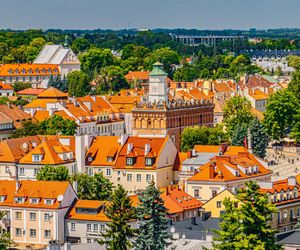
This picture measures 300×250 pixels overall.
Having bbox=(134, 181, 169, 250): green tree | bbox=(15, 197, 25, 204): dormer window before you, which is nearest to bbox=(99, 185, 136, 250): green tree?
bbox=(134, 181, 169, 250): green tree

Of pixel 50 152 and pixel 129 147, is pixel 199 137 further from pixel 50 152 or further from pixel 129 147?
pixel 50 152

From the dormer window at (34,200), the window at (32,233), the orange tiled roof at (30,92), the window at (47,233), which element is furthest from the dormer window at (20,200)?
the orange tiled roof at (30,92)

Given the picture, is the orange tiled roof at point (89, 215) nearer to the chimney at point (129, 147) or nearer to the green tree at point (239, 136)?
the chimney at point (129, 147)

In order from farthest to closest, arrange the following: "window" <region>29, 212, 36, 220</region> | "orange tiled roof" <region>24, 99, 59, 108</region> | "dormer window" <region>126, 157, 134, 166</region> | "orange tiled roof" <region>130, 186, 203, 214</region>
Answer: "orange tiled roof" <region>24, 99, 59, 108</region> → "dormer window" <region>126, 157, 134, 166</region> → "window" <region>29, 212, 36, 220</region> → "orange tiled roof" <region>130, 186, 203, 214</region>

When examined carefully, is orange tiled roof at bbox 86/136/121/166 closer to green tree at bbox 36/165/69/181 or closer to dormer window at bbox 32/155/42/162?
dormer window at bbox 32/155/42/162

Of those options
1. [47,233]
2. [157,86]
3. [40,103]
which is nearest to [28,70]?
[40,103]

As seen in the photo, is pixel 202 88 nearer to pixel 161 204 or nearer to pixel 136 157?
pixel 136 157

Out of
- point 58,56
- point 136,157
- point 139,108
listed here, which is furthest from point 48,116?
point 58,56
